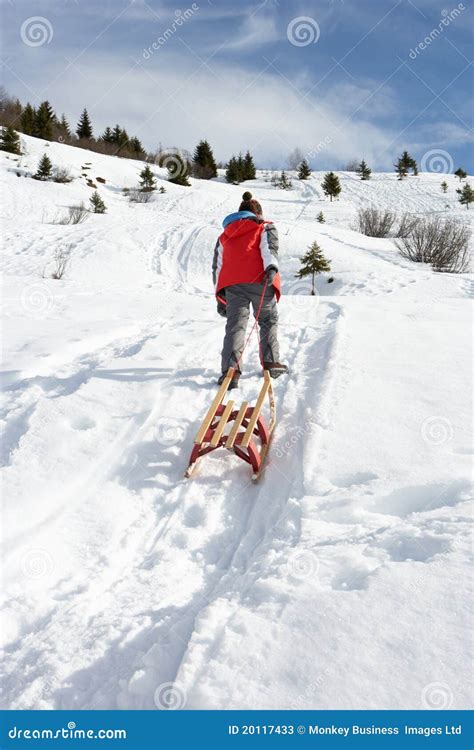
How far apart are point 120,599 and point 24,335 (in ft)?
13.7

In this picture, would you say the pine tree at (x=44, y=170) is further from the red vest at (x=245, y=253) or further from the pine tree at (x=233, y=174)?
the red vest at (x=245, y=253)

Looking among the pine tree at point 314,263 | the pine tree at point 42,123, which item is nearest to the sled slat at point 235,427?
the pine tree at point 314,263

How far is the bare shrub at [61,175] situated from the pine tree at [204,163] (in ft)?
65.6

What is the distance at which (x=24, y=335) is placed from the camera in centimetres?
555

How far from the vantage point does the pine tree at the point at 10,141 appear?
28.5 meters

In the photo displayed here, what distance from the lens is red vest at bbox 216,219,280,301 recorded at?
4.11 meters

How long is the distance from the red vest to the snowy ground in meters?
1.01

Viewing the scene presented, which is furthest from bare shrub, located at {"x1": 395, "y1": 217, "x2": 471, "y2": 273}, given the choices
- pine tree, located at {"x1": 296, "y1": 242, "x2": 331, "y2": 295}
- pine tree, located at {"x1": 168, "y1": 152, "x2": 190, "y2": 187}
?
pine tree, located at {"x1": 168, "y1": 152, "x2": 190, "y2": 187}

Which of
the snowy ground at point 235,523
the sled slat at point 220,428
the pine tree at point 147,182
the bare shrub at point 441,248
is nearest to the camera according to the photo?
the snowy ground at point 235,523

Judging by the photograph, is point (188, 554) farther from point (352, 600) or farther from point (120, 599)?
point (352, 600)

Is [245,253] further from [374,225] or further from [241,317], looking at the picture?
[374,225]

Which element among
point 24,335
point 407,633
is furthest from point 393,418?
point 24,335

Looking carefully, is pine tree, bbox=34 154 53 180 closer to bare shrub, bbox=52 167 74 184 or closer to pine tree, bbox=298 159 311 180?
bare shrub, bbox=52 167 74 184

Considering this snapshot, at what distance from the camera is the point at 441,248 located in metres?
12.7
